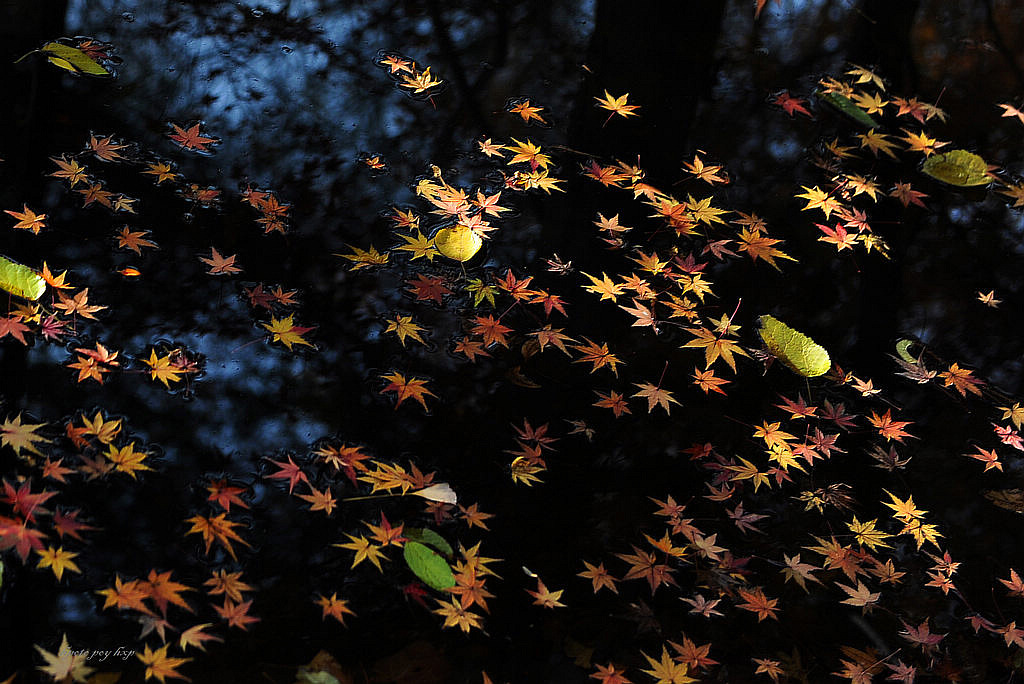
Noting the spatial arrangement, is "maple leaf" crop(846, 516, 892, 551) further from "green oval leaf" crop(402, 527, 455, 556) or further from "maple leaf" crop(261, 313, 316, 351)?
"maple leaf" crop(261, 313, 316, 351)

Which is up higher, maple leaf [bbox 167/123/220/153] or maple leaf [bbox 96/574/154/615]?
maple leaf [bbox 167/123/220/153]

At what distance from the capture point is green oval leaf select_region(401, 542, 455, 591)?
6.00ft

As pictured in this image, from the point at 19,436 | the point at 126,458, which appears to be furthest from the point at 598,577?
the point at 19,436

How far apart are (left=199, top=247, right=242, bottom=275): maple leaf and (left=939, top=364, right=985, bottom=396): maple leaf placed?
254 cm

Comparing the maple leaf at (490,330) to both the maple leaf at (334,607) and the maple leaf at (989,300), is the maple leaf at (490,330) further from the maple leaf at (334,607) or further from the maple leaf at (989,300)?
the maple leaf at (989,300)

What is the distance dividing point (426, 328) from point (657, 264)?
944mm

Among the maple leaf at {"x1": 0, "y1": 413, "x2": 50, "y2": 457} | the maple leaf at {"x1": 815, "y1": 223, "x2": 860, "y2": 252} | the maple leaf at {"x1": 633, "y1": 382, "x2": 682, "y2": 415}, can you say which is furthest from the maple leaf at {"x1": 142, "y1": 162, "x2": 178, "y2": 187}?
the maple leaf at {"x1": 815, "y1": 223, "x2": 860, "y2": 252}

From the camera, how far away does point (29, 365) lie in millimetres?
2045

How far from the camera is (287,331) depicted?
2328mm

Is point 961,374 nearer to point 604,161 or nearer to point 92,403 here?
point 604,161

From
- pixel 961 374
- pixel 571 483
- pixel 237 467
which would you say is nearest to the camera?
pixel 237 467

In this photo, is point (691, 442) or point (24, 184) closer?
point (691, 442)

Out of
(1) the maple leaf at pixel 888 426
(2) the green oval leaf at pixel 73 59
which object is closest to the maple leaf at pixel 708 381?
(1) the maple leaf at pixel 888 426

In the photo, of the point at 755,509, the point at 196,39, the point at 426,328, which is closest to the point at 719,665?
the point at 755,509
